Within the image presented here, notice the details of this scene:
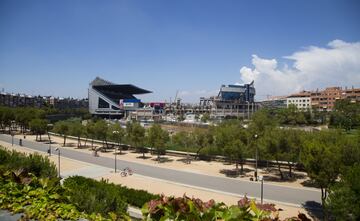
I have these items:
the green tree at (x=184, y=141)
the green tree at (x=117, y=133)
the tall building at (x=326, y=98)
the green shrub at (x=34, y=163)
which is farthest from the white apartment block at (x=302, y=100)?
the green shrub at (x=34, y=163)

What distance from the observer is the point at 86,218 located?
486 centimetres

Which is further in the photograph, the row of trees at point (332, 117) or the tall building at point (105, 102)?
the tall building at point (105, 102)

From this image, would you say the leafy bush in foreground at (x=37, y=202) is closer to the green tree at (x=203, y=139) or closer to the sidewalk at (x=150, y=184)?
the sidewalk at (x=150, y=184)

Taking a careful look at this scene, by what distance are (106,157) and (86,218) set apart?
35.4 meters

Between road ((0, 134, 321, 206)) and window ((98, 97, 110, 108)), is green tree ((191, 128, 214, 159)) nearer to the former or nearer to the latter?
road ((0, 134, 321, 206))

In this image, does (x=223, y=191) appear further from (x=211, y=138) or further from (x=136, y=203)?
(x=211, y=138)

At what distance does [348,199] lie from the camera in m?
12.2

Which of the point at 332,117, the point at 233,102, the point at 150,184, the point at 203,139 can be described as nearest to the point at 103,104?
the point at 233,102

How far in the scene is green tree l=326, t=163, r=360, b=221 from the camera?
11.9 metres

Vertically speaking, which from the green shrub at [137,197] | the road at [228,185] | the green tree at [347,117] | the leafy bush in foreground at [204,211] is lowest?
the road at [228,185]

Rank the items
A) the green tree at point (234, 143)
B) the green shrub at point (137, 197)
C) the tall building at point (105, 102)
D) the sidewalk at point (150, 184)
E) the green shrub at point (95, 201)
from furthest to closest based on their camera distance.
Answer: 1. the tall building at point (105, 102)
2. the green tree at point (234, 143)
3. the sidewalk at point (150, 184)
4. the green shrub at point (137, 197)
5. the green shrub at point (95, 201)

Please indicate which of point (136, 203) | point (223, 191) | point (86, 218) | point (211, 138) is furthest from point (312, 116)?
point (86, 218)

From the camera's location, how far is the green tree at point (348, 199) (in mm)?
11902

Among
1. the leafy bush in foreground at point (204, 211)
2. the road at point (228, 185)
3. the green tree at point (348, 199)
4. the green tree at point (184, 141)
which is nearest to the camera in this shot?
the leafy bush in foreground at point (204, 211)
